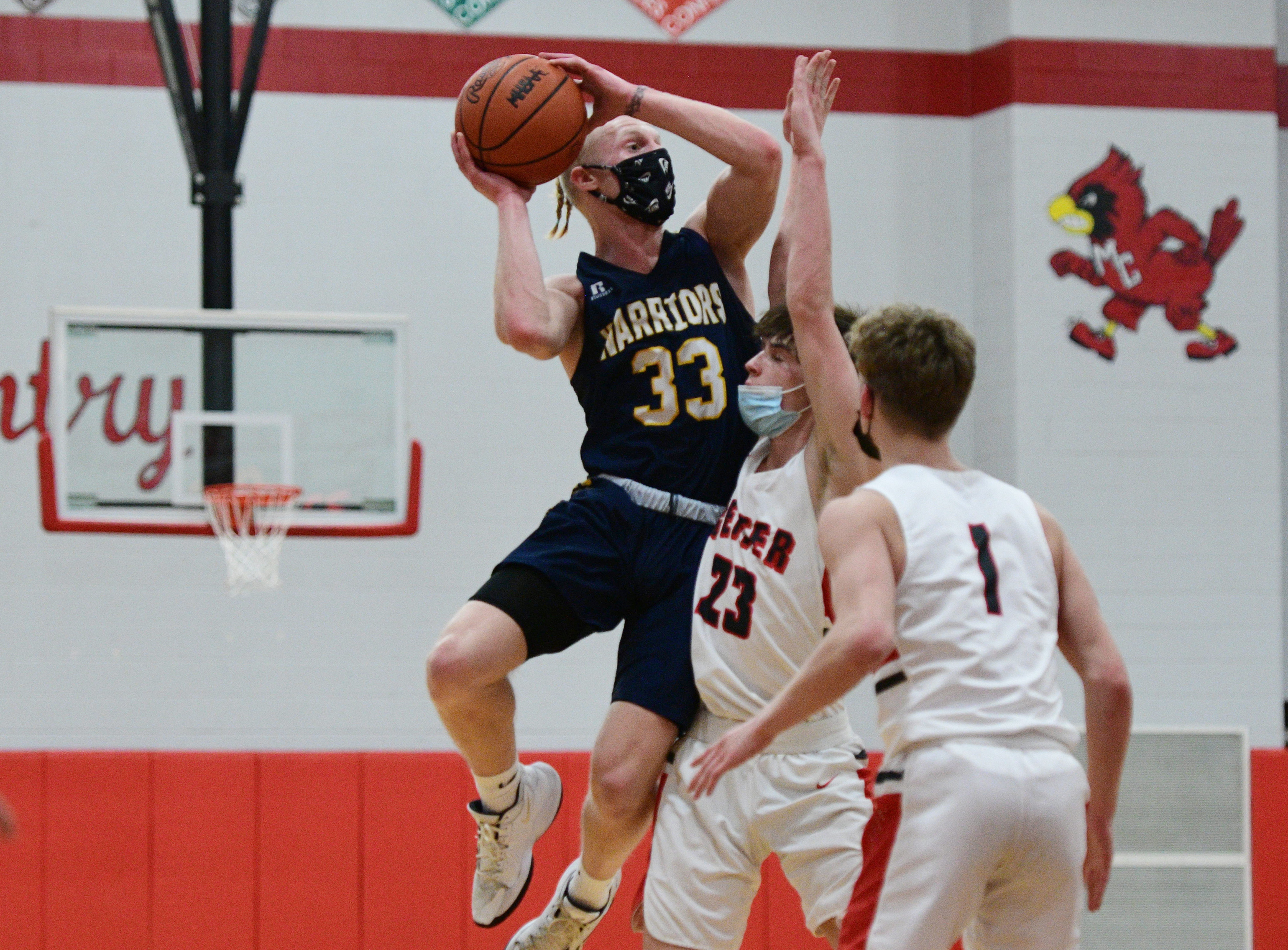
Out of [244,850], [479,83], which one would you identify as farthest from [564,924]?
[244,850]

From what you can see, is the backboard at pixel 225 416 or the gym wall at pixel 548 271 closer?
the backboard at pixel 225 416

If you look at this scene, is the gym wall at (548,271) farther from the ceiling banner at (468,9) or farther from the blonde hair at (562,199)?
the blonde hair at (562,199)

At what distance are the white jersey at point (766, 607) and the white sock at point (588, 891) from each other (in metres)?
0.72

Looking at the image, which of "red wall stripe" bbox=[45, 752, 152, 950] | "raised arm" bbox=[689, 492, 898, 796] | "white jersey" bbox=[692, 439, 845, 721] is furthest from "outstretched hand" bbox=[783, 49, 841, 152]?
"red wall stripe" bbox=[45, 752, 152, 950]

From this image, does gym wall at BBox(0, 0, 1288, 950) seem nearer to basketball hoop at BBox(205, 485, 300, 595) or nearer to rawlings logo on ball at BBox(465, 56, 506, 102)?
basketball hoop at BBox(205, 485, 300, 595)

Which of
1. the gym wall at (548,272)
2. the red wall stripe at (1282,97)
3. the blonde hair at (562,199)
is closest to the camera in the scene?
the blonde hair at (562,199)

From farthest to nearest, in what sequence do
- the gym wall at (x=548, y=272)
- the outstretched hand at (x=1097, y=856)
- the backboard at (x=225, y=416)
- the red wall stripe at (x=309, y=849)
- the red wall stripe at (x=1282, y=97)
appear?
1. the red wall stripe at (x=1282, y=97)
2. the gym wall at (x=548, y=272)
3. the red wall stripe at (x=309, y=849)
4. the backboard at (x=225, y=416)
5. the outstretched hand at (x=1097, y=856)

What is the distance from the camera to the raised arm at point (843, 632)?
252cm

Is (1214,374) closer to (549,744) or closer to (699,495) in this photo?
(549,744)

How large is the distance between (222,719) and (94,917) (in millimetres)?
1058

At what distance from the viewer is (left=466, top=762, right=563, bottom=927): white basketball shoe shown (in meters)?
3.87

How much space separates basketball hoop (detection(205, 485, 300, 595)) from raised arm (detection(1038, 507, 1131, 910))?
3870mm

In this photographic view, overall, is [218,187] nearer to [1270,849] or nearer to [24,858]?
[24,858]

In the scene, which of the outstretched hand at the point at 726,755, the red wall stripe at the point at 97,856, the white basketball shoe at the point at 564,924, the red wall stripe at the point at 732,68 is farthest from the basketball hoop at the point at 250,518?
the outstretched hand at the point at 726,755
